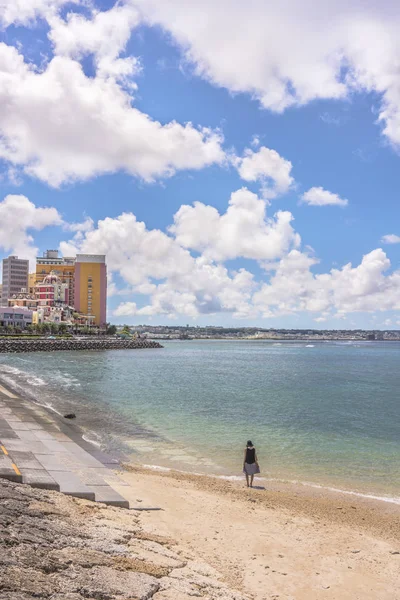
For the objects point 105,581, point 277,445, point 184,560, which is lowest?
point 277,445

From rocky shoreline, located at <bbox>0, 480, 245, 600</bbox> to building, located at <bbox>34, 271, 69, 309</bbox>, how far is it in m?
181

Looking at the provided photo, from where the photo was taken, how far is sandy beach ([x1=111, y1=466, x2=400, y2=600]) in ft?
33.5

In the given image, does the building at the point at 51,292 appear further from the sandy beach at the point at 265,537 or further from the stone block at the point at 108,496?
the stone block at the point at 108,496

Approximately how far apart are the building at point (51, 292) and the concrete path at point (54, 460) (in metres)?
165

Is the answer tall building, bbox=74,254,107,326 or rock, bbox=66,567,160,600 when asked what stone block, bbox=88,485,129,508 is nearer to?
rock, bbox=66,567,160,600

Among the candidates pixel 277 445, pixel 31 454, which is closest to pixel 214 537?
pixel 31 454

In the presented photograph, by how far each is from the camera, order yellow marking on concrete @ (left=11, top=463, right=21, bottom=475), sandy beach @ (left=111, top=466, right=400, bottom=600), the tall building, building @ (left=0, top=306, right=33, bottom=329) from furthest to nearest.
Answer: the tall building, building @ (left=0, top=306, right=33, bottom=329), yellow marking on concrete @ (left=11, top=463, right=21, bottom=475), sandy beach @ (left=111, top=466, right=400, bottom=600)

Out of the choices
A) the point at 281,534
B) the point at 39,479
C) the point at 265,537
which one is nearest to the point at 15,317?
the point at 39,479

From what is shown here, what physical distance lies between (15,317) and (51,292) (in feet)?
86.8

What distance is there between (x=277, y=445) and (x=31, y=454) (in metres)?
13.0

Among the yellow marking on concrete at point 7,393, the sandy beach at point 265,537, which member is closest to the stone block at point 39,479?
the sandy beach at point 265,537

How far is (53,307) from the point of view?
186 m

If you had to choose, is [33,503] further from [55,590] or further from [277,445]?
[277,445]

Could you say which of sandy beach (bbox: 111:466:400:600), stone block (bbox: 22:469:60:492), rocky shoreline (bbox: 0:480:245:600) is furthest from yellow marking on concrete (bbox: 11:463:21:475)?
sandy beach (bbox: 111:466:400:600)
